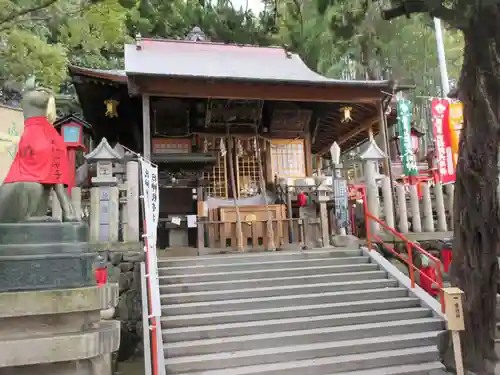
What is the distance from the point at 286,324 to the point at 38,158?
4132 mm

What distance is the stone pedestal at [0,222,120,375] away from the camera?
3.77m

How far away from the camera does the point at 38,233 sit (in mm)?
4141

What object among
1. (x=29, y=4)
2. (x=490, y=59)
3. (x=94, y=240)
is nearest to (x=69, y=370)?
(x=94, y=240)

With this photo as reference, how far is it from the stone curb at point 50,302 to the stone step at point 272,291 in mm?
2439

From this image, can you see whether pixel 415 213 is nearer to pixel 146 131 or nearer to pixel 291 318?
pixel 291 318

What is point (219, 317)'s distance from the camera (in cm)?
612

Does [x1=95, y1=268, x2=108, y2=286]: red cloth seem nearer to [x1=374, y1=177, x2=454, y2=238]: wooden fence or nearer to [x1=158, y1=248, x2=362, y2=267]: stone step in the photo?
[x1=158, y1=248, x2=362, y2=267]: stone step

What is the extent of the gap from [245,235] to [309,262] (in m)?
2.40

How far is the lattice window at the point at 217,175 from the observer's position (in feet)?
41.5

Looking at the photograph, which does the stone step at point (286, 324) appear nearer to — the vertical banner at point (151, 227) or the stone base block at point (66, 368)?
the vertical banner at point (151, 227)

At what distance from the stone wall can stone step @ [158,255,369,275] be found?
545 mm

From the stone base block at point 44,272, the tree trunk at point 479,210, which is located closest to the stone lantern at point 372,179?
the tree trunk at point 479,210

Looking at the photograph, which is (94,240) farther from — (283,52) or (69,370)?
(283,52)

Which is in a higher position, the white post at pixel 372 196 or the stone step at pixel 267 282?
the white post at pixel 372 196
